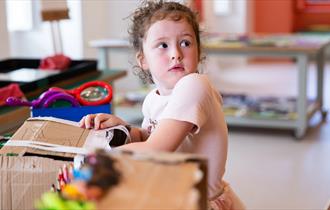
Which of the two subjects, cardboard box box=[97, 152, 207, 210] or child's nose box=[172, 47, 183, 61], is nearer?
cardboard box box=[97, 152, 207, 210]

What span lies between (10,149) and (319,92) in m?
3.87

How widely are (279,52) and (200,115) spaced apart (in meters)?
3.07

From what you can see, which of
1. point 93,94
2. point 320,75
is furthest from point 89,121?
point 320,75

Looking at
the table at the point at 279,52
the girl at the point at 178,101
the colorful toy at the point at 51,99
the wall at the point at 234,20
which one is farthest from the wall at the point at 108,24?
the girl at the point at 178,101

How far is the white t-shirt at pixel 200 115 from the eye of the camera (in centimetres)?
123

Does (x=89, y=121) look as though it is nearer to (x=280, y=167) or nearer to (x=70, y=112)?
(x=70, y=112)

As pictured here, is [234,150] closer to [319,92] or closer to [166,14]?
[319,92]

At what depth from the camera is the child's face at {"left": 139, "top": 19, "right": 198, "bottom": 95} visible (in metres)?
1.38

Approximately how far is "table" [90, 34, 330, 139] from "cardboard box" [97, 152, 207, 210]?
333 centimetres

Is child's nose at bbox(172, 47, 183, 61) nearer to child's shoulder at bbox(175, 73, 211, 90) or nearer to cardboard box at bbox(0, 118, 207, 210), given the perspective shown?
child's shoulder at bbox(175, 73, 211, 90)

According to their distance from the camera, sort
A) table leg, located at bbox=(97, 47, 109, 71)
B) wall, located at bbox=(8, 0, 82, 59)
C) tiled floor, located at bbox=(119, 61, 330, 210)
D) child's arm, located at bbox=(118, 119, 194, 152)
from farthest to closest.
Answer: wall, located at bbox=(8, 0, 82, 59) → table leg, located at bbox=(97, 47, 109, 71) → tiled floor, located at bbox=(119, 61, 330, 210) → child's arm, located at bbox=(118, 119, 194, 152)

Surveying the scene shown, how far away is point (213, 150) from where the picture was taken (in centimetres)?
135

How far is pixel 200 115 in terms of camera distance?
4.07 ft

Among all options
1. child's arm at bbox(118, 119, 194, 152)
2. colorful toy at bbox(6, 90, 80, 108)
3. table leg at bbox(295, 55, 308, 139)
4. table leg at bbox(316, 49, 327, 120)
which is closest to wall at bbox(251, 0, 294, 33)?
table leg at bbox(316, 49, 327, 120)
